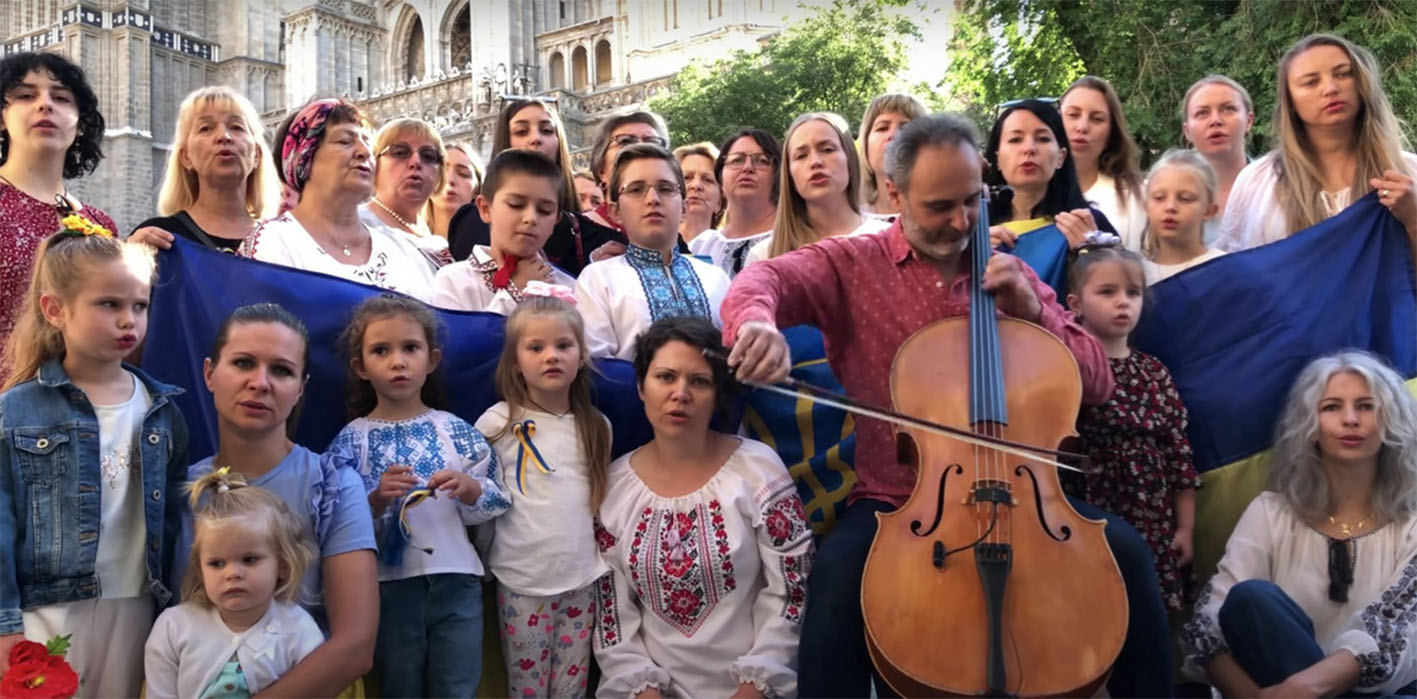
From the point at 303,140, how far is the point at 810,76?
62.3 feet

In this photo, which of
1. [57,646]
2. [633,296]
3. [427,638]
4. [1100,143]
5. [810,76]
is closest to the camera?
[57,646]

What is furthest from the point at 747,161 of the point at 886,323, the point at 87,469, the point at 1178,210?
the point at 87,469

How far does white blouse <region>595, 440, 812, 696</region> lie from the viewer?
3.27 m

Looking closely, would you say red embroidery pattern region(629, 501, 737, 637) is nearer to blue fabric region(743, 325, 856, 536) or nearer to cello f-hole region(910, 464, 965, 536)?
blue fabric region(743, 325, 856, 536)

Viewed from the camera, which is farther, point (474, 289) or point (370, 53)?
point (370, 53)

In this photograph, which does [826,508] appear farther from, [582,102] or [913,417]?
[582,102]

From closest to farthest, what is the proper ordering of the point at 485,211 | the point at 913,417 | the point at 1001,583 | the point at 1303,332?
the point at 1001,583, the point at 913,417, the point at 1303,332, the point at 485,211

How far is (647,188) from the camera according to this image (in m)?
4.09

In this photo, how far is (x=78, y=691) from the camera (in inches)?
113

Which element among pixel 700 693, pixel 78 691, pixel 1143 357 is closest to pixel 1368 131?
pixel 1143 357

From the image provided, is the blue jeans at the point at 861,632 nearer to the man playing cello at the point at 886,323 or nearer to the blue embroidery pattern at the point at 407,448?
the man playing cello at the point at 886,323

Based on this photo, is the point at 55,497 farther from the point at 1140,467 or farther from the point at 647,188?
the point at 1140,467

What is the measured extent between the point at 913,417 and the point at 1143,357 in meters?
1.41

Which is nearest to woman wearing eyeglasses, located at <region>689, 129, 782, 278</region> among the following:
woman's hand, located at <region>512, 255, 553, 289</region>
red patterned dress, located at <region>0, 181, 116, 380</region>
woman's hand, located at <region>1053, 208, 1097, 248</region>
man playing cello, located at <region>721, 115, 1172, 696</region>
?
woman's hand, located at <region>512, 255, 553, 289</region>
